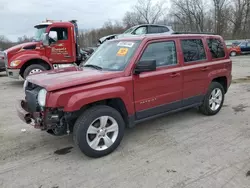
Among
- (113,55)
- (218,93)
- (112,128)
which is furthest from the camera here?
(218,93)

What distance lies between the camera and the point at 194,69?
4.50 m

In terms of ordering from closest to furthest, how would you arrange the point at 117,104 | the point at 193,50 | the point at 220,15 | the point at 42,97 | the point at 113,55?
the point at 42,97 < the point at 117,104 < the point at 113,55 < the point at 193,50 < the point at 220,15

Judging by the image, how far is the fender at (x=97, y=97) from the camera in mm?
3062

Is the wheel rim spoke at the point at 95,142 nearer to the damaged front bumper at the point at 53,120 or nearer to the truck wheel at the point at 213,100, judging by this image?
the damaged front bumper at the point at 53,120

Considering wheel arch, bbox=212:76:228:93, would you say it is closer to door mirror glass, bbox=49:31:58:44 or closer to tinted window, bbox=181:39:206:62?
tinted window, bbox=181:39:206:62

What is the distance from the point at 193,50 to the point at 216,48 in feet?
2.87

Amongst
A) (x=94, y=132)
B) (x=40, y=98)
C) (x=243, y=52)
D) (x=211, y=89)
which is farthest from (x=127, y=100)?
(x=243, y=52)

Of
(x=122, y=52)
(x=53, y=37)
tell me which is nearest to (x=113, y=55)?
(x=122, y=52)

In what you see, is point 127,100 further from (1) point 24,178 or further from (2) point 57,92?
(1) point 24,178

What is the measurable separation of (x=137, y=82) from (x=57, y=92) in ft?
4.27

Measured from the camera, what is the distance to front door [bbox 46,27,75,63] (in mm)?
9547

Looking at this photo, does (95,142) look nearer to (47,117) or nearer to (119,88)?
(47,117)

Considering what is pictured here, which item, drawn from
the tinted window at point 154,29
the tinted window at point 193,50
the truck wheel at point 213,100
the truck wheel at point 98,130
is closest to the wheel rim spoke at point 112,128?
the truck wheel at point 98,130

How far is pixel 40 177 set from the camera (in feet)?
9.86
